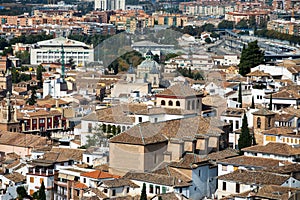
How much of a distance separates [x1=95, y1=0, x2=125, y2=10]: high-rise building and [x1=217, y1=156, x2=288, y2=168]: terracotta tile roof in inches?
1783

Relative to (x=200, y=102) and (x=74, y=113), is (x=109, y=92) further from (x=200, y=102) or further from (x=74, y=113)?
(x=200, y=102)

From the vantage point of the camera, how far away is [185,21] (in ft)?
130

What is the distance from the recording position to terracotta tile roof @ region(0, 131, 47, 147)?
34.6ft

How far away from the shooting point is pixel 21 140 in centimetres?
1077

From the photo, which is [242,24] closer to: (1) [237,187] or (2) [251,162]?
(2) [251,162]

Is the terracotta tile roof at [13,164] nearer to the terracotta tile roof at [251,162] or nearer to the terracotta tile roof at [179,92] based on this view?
the terracotta tile roof at [179,92]

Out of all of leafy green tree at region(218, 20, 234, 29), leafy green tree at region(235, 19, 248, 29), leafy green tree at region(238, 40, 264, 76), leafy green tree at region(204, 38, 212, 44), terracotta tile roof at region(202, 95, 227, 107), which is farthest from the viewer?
leafy green tree at region(235, 19, 248, 29)

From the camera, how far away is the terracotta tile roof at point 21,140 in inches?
416

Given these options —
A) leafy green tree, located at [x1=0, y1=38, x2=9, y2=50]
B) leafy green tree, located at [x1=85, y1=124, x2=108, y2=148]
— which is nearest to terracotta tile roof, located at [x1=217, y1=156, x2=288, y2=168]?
leafy green tree, located at [x1=85, y1=124, x2=108, y2=148]

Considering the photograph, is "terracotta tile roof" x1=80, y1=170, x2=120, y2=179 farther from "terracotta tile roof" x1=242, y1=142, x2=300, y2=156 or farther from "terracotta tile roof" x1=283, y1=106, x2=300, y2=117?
"terracotta tile roof" x1=283, y1=106, x2=300, y2=117

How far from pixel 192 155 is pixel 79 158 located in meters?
1.37

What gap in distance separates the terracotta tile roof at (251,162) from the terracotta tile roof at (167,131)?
1.87 ft

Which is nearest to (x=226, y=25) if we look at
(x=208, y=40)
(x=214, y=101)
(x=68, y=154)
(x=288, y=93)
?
(x=208, y=40)

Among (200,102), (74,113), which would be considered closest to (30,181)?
(200,102)
